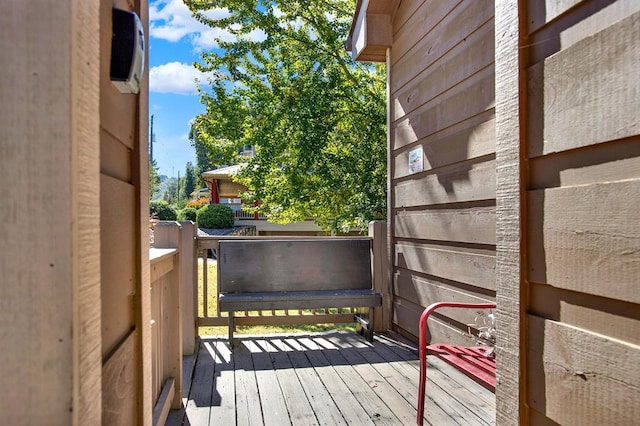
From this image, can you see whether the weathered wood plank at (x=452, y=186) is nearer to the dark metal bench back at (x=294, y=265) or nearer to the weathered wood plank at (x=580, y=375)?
the dark metal bench back at (x=294, y=265)

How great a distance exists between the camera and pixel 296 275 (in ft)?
11.7

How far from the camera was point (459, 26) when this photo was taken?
2701 mm

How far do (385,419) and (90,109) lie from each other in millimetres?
1971

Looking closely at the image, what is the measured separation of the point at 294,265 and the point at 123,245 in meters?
2.63

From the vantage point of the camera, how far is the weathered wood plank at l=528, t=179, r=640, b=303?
79 centimetres

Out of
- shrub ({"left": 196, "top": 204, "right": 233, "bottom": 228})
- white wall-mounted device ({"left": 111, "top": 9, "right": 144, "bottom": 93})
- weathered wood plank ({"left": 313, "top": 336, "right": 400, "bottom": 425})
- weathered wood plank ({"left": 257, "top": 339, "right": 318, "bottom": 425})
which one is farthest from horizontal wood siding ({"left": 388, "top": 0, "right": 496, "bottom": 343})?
shrub ({"left": 196, "top": 204, "right": 233, "bottom": 228})

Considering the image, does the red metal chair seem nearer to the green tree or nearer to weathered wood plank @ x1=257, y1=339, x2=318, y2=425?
weathered wood plank @ x1=257, y1=339, x2=318, y2=425

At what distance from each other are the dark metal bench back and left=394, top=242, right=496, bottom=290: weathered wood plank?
363 millimetres

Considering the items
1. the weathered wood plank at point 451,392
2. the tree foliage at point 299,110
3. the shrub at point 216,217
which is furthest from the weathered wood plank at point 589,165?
the shrub at point 216,217

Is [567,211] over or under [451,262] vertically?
over

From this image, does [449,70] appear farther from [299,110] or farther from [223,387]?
[299,110]

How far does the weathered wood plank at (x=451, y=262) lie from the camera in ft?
7.84

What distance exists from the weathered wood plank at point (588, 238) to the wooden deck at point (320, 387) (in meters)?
1.40

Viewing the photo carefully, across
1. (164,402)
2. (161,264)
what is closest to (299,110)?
(161,264)
